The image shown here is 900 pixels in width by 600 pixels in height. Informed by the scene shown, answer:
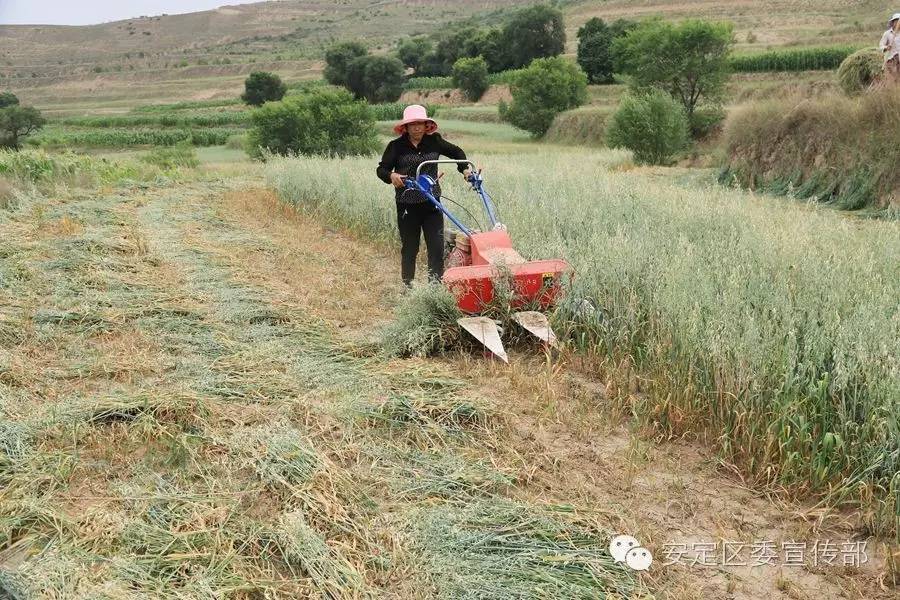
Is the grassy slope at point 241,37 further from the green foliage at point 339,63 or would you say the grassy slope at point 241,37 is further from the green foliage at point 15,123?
the green foliage at point 15,123

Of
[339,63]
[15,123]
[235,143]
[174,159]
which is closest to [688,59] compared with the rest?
[174,159]

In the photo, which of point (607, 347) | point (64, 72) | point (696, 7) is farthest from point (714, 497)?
point (64, 72)

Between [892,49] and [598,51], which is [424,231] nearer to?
[892,49]

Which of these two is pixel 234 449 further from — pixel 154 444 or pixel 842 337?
pixel 842 337

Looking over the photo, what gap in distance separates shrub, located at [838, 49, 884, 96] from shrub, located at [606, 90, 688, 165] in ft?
20.8

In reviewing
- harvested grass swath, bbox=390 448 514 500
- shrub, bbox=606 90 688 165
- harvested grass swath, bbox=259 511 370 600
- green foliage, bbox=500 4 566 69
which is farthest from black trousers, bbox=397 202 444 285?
green foliage, bbox=500 4 566 69

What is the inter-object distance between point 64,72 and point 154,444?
105 metres

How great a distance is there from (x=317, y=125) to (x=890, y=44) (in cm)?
2364

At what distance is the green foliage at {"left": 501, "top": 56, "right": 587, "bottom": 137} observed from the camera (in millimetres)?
39688

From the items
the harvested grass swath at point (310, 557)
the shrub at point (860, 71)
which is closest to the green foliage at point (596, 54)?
the shrub at point (860, 71)

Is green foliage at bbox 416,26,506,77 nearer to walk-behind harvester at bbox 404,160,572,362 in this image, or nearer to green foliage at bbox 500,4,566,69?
green foliage at bbox 500,4,566,69

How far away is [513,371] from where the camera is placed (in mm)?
4328

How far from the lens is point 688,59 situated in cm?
3181

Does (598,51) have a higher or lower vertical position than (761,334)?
higher
